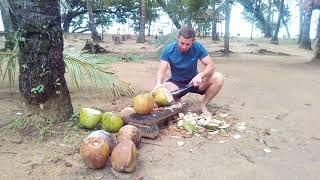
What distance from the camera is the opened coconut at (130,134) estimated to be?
12.2 ft

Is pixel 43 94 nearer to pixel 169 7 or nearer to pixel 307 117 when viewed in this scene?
pixel 307 117

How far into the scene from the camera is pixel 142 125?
4.10m

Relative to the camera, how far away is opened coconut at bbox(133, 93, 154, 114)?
4164 mm

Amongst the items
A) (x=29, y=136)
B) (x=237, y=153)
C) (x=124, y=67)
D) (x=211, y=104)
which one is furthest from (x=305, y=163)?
(x=124, y=67)

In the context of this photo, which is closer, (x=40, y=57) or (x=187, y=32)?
(x=40, y=57)

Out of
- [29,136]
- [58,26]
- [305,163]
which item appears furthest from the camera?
[58,26]

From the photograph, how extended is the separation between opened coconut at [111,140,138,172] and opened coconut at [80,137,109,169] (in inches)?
3.1

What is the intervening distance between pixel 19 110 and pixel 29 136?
3.58 ft

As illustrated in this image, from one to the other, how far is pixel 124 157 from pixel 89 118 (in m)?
0.98

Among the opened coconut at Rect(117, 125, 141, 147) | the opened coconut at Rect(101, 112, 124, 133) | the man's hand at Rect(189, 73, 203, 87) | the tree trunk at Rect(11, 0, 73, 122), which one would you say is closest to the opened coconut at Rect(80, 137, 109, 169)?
the opened coconut at Rect(117, 125, 141, 147)

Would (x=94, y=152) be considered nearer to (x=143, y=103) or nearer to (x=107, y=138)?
(x=107, y=138)

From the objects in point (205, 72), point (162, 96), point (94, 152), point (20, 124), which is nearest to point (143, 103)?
point (162, 96)

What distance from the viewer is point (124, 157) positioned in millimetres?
3301

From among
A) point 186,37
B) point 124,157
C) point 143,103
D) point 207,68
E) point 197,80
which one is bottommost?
point 124,157
